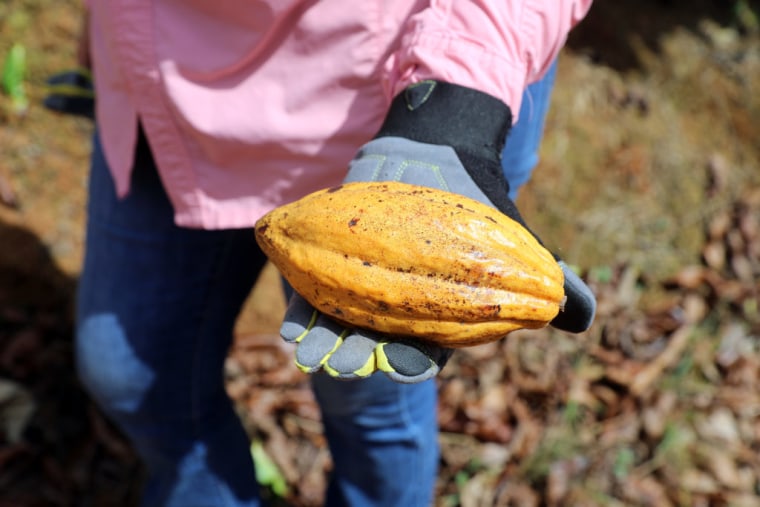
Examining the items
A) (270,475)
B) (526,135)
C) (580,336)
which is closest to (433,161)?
(526,135)

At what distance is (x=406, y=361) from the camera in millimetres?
823

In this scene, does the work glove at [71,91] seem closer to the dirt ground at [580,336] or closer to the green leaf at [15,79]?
the dirt ground at [580,336]

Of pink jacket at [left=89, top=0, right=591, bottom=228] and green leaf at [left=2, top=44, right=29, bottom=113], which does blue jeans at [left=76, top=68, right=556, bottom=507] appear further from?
green leaf at [left=2, top=44, right=29, bottom=113]

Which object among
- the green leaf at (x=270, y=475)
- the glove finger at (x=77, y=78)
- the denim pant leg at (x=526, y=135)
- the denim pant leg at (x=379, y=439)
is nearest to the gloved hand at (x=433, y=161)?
the denim pant leg at (x=526, y=135)

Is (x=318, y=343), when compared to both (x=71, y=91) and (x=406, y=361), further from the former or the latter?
(x=71, y=91)

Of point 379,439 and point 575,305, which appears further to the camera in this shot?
point 379,439

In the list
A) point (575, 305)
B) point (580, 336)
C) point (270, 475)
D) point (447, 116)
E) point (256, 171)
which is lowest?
point (270, 475)

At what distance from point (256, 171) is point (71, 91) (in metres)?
0.80

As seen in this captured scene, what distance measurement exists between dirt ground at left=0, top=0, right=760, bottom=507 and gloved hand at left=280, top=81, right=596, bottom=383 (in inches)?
53.4

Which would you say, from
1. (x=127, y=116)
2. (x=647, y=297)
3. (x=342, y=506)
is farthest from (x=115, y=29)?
(x=647, y=297)

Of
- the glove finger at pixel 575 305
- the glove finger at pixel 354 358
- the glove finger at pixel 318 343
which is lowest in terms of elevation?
the glove finger at pixel 318 343

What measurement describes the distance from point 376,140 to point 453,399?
5.02ft

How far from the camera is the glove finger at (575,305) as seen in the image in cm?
91

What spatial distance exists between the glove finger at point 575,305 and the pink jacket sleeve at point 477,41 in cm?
26
